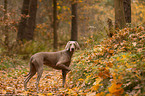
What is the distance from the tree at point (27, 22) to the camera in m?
16.9

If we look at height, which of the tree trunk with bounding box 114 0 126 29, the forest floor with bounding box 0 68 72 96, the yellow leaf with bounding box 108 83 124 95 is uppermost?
the tree trunk with bounding box 114 0 126 29

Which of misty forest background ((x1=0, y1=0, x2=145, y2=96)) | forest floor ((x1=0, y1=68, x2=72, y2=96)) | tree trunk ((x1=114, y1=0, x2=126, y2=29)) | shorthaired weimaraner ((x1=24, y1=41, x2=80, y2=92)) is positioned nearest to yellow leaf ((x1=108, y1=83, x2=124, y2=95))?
misty forest background ((x1=0, y1=0, x2=145, y2=96))

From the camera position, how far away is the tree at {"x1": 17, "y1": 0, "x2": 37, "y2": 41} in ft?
55.6

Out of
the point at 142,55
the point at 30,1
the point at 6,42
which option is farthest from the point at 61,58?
the point at 30,1

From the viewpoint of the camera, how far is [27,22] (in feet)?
57.6

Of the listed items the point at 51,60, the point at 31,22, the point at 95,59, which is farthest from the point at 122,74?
the point at 31,22

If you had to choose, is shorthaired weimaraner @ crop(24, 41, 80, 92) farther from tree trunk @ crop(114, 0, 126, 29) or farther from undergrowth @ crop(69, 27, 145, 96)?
tree trunk @ crop(114, 0, 126, 29)

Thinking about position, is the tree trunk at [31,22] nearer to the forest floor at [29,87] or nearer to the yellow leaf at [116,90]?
the forest floor at [29,87]

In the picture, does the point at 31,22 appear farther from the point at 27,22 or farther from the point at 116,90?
the point at 116,90

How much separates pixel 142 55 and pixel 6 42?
1122 centimetres

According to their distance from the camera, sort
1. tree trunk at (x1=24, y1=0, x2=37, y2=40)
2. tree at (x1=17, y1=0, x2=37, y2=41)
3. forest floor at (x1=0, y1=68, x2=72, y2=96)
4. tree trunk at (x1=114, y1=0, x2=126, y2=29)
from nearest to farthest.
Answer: forest floor at (x1=0, y1=68, x2=72, y2=96)
tree trunk at (x1=114, y1=0, x2=126, y2=29)
tree at (x1=17, y1=0, x2=37, y2=41)
tree trunk at (x1=24, y1=0, x2=37, y2=40)

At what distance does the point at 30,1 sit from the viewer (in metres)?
18.1

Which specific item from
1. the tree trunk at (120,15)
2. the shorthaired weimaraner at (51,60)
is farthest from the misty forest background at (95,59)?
the shorthaired weimaraner at (51,60)

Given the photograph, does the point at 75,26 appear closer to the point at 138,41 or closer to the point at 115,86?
the point at 138,41
